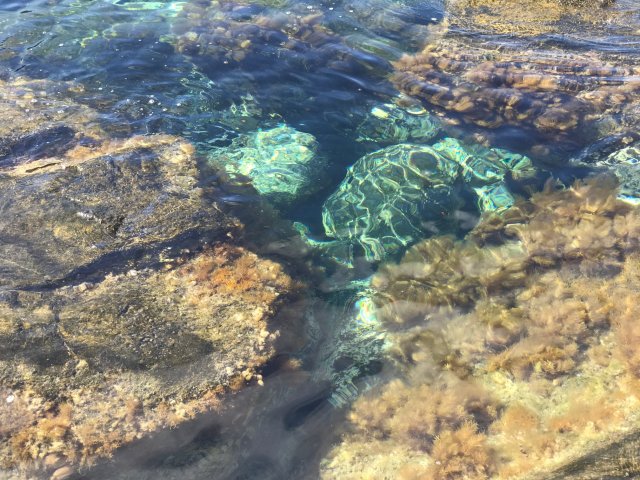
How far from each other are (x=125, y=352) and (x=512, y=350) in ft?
9.71

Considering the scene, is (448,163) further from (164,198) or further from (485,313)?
(164,198)

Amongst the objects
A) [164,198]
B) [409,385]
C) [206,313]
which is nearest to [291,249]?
[206,313]

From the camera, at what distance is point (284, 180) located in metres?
4.97

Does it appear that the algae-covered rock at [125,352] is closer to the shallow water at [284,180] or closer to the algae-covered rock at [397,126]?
the shallow water at [284,180]

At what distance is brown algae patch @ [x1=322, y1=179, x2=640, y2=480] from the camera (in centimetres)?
274

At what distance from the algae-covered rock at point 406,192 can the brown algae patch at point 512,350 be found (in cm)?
28

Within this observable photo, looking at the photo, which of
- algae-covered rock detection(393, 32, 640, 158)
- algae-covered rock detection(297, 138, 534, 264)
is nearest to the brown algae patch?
algae-covered rock detection(297, 138, 534, 264)

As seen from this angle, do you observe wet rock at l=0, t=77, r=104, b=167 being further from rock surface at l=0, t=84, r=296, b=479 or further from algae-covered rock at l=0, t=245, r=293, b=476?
algae-covered rock at l=0, t=245, r=293, b=476

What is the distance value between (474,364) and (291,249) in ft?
6.41

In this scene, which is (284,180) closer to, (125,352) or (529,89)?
(125,352)

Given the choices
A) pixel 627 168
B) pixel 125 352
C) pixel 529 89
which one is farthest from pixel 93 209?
pixel 627 168

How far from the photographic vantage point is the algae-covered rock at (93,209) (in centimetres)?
377

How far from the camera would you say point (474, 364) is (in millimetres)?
3342

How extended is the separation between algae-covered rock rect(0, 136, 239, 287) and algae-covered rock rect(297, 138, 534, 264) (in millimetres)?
1293
